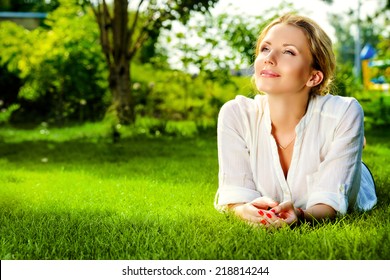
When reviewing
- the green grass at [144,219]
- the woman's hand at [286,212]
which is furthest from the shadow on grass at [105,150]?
the woman's hand at [286,212]

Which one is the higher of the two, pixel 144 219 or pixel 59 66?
pixel 59 66

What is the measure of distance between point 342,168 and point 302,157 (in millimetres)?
222

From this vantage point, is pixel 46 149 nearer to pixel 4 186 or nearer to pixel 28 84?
pixel 4 186

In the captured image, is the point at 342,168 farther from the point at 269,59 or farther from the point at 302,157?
the point at 269,59

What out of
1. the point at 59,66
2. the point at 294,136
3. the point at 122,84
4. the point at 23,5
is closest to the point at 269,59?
the point at 294,136

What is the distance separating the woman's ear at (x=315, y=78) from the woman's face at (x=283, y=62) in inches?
0.5

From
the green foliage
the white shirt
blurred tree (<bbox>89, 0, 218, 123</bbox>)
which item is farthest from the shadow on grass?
the green foliage

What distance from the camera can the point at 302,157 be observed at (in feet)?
10.6

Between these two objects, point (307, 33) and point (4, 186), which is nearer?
point (307, 33)

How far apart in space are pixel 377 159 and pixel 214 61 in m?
3.75

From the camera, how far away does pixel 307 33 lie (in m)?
3.21

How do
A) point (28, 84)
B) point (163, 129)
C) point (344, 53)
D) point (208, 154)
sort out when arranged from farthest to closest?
point (344, 53) < point (28, 84) < point (163, 129) < point (208, 154)

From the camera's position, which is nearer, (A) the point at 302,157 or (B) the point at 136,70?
(A) the point at 302,157
